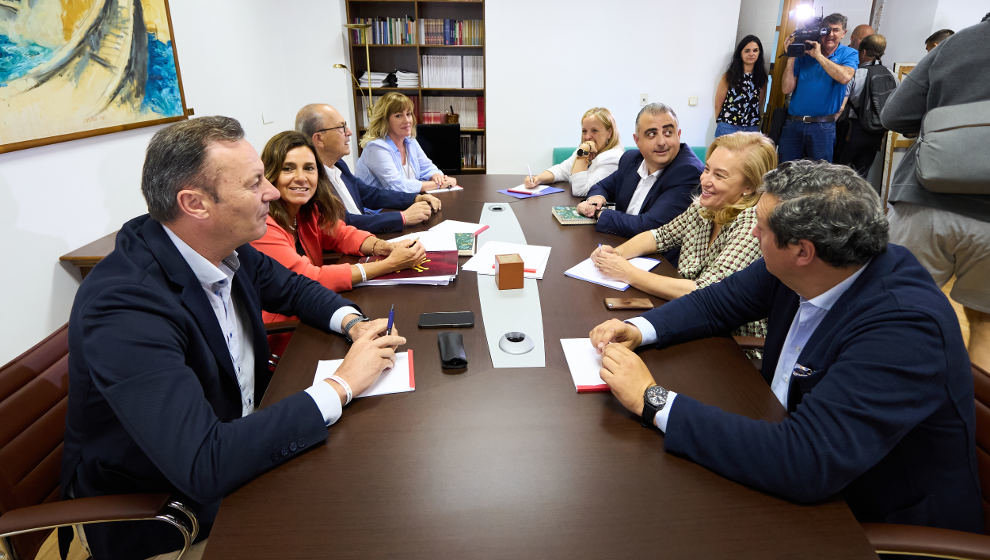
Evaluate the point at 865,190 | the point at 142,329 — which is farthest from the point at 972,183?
the point at 142,329

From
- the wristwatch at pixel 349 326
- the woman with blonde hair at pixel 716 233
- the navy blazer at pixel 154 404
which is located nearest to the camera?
the navy blazer at pixel 154 404

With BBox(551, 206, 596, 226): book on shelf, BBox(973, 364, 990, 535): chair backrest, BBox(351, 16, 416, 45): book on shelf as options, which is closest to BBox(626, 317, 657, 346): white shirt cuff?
BBox(973, 364, 990, 535): chair backrest

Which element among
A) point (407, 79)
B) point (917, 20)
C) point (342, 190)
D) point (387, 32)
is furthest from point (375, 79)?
point (917, 20)

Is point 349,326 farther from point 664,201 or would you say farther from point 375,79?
point 375,79

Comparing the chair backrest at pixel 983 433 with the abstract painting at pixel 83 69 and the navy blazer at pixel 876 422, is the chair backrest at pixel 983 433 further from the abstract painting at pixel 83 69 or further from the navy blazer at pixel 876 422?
the abstract painting at pixel 83 69

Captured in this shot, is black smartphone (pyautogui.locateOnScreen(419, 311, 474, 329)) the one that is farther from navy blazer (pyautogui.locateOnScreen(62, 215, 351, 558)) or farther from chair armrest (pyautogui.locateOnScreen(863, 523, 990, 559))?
chair armrest (pyautogui.locateOnScreen(863, 523, 990, 559))

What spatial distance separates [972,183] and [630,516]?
1.83 metres

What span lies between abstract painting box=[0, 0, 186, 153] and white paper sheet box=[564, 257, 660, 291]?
179 cm

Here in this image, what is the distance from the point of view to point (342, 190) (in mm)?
2764

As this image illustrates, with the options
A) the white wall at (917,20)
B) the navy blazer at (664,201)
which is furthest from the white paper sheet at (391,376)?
the white wall at (917,20)

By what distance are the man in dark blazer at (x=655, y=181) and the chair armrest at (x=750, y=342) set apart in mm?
974

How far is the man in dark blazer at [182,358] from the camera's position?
36.0 inches

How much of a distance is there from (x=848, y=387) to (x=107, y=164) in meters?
3.00

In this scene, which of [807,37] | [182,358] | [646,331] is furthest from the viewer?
[807,37]
